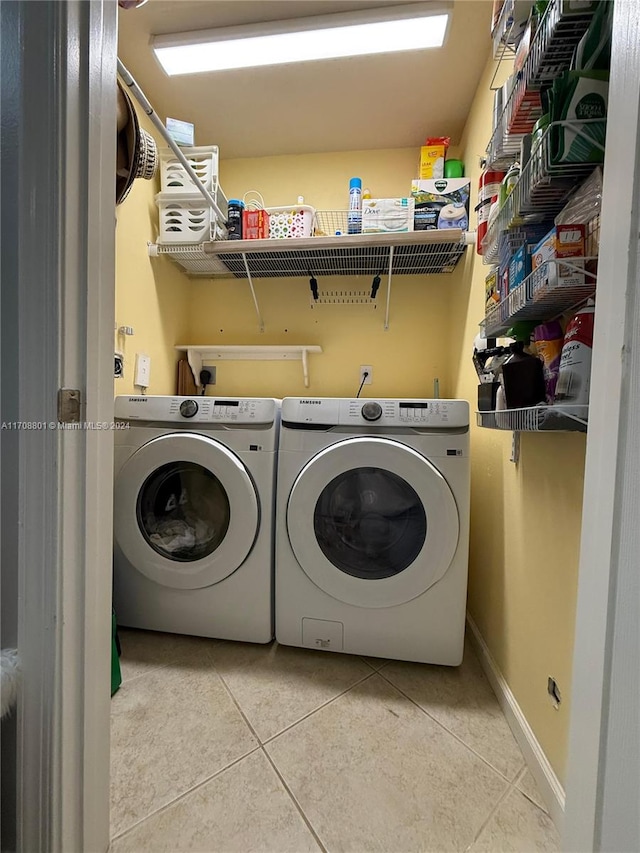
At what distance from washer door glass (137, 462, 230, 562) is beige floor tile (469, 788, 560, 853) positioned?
1.00 metres

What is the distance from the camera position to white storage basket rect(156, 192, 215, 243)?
165cm

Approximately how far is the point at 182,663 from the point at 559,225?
1613 millimetres

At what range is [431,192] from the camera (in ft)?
5.22

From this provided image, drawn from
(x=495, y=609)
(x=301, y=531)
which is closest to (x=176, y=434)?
(x=301, y=531)

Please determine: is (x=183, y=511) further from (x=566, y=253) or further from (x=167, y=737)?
(x=566, y=253)

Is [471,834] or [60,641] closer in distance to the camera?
[60,641]

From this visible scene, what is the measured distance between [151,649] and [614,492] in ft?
4.88

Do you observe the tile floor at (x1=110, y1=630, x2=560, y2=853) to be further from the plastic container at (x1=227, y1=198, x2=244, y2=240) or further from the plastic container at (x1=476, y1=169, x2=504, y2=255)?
the plastic container at (x1=227, y1=198, x2=244, y2=240)

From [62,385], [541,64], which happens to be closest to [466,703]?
[62,385]

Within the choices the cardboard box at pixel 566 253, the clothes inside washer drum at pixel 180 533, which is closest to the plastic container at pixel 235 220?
the clothes inside washer drum at pixel 180 533

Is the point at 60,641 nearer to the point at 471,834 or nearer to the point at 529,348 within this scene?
the point at 471,834

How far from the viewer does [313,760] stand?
879 mm

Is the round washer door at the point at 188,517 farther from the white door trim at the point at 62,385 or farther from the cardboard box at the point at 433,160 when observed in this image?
the cardboard box at the point at 433,160

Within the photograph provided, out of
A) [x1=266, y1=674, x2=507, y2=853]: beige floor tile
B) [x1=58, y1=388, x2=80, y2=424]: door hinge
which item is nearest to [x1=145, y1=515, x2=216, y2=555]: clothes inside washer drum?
[x1=266, y1=674, x2=507, y2=853]: beige floor tile
